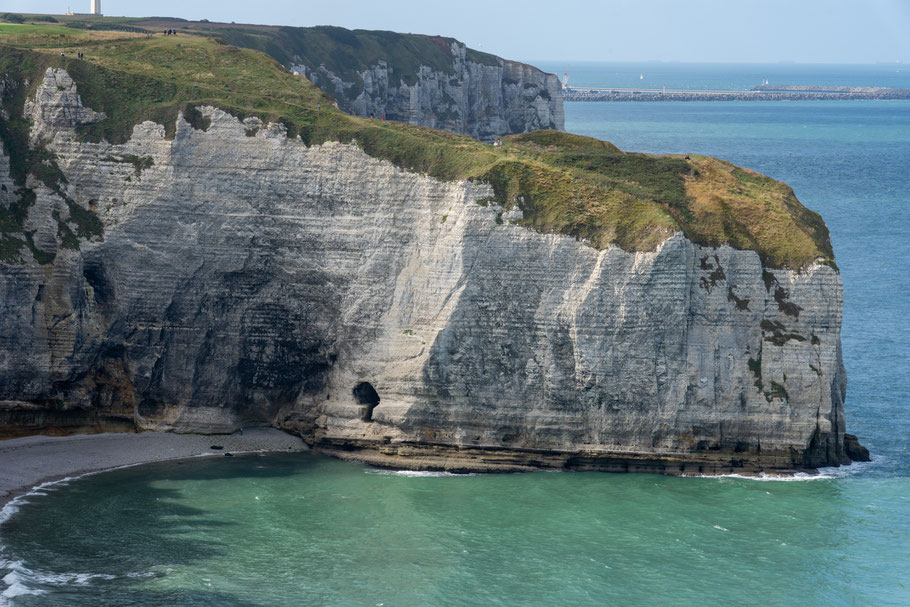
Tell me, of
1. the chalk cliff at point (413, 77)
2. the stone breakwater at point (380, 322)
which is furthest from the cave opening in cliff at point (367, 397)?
the chalk cliff at point (413, 77)

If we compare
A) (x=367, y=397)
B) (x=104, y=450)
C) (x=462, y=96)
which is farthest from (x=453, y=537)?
(x=462, y=96)

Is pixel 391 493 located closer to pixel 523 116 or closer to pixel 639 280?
pixel 639 280

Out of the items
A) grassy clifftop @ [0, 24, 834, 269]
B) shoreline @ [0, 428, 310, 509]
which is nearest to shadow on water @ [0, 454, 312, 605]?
shoreline @ [0, 428, 310, 509]

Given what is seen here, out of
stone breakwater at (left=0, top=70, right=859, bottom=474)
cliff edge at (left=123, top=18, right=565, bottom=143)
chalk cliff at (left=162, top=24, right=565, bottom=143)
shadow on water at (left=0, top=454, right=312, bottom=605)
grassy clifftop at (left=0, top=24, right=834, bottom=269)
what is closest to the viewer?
shadow on water at (left=0, top=454, right=312, bottom=605)

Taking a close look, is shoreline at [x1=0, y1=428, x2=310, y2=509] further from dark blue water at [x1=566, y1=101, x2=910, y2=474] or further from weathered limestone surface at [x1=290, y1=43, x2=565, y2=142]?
weathered limestone surface at [x1=290, y1=43, x2=565, y2=142]

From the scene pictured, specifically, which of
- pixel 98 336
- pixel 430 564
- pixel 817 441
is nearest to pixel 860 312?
pixel 817 441

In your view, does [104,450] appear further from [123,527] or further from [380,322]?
[380,322]
